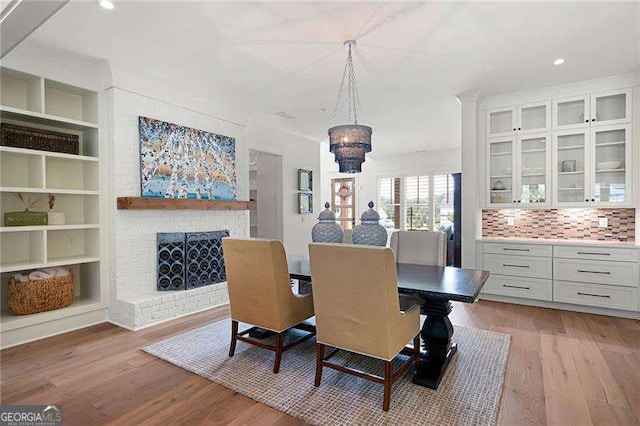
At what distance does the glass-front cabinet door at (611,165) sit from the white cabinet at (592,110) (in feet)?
0.37

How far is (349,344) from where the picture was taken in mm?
2062

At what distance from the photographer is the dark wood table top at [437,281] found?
200 centimetres

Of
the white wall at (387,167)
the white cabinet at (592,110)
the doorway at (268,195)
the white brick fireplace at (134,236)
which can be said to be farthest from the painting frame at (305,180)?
the white cabinet at (592,110)

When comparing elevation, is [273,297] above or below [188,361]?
above

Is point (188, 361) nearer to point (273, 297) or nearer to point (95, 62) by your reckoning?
point (273, 297)

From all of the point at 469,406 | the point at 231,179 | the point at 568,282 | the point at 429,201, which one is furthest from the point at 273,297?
the point at 429,201

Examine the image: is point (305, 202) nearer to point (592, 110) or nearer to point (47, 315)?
point (47, 315)

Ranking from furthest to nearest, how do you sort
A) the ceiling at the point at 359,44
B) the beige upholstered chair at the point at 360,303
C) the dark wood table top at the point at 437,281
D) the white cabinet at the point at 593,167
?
the white cabinet at the point at 593,167 < the ceiling at the point at 359,44 < the dark wood table top at the point at 437,281 < the beige upholstered chair at the point at 360,303

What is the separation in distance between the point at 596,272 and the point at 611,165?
124 centimetres

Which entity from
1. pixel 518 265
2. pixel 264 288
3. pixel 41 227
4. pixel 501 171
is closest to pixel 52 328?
pixel 41 227

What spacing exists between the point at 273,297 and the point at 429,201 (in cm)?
669

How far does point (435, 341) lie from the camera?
2408mm

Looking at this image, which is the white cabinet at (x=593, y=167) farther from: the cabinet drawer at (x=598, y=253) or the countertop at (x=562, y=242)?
the cabinet drawer at (x=598, y=253)

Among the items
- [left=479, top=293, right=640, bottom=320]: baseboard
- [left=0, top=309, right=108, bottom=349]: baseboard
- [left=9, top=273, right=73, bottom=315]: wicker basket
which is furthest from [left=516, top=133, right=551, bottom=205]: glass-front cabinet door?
[left=9, top=273, right=73, bottom=315]: wicker basket
